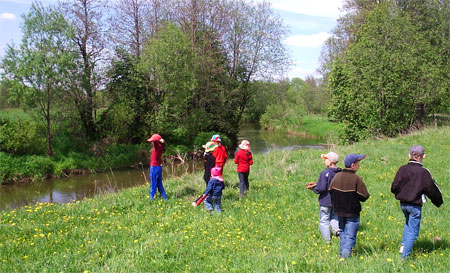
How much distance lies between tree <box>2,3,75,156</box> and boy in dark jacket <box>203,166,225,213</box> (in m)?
18.1

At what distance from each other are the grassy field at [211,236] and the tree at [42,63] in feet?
49.5

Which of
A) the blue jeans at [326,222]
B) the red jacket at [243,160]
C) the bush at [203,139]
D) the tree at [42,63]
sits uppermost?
the tree at [42,63]

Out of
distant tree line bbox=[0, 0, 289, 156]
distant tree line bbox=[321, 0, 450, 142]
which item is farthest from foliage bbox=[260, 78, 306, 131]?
distant tree line bbox=[321, 0, 450, 142]

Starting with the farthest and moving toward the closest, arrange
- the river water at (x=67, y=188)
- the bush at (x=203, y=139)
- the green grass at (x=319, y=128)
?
the green grass at (x=319, y=128) → the bush at (x=203, y=139) → the river water at (x=67, y=188)

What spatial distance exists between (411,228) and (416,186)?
0.69m

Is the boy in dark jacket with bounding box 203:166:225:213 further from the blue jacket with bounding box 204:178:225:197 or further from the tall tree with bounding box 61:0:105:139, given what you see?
the tall tree with bounding box 61:0:105:139

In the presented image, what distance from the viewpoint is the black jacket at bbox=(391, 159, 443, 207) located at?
5750 millimetres

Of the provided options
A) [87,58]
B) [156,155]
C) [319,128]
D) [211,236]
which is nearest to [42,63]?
[87,58]

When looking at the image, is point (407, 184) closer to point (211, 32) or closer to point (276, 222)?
point (276, 222)

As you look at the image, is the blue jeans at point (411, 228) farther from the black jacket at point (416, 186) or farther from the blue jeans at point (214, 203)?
the blue jeans at point (214, 203)

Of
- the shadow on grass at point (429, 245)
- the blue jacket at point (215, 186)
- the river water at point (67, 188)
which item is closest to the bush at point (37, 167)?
the river water at point (67, 188)

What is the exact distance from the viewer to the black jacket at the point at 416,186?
18.9ft

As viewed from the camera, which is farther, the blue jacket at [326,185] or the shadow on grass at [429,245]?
the blue jacket at [326,185]

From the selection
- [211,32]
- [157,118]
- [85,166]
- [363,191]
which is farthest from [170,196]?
[211,32]
